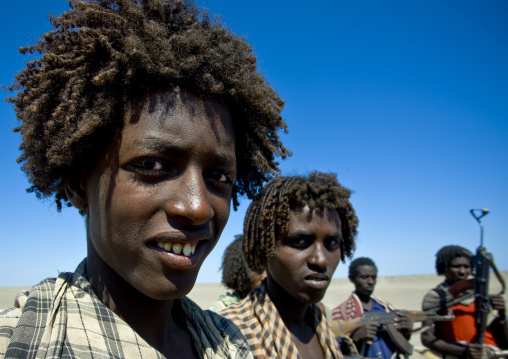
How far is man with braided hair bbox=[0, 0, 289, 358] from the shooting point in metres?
1.56

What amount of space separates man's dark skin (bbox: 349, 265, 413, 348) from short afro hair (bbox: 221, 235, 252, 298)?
1660mm

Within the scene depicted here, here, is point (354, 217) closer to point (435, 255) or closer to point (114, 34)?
point (114, 34)

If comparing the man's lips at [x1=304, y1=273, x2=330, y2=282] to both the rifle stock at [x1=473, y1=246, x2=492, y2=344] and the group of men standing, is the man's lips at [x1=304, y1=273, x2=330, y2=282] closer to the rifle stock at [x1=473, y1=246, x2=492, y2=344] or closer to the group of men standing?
the group of men standing

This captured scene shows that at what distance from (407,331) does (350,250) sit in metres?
2.34

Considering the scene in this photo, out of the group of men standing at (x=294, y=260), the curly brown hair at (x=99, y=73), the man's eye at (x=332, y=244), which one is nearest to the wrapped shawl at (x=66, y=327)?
the curly brown hair at (x=99, y=73)

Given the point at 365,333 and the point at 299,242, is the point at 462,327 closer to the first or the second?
the point at 365,333

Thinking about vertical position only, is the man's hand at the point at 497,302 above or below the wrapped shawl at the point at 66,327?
above

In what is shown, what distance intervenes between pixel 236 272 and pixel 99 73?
481 cm

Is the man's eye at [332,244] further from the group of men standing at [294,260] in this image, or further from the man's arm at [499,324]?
the man's arm at [499,324]

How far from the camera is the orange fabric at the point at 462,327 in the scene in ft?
18.1

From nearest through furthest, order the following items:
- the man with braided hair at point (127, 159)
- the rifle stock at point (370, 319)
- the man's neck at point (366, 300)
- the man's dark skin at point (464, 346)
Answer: the man with braided hair at point (127, 159) → the rifle stock at point (370, 319) → the man's dark skin at point (464, 346) → the man's neck at point (366, 300)

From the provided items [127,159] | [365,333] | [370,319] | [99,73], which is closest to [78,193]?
[127,159]

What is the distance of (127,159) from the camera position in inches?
63.9

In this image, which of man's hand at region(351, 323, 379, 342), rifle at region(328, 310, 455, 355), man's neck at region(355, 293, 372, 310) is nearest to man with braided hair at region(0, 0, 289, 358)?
rifle at region(328, 310, 455, 355)
